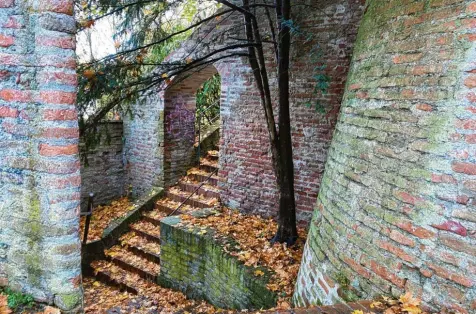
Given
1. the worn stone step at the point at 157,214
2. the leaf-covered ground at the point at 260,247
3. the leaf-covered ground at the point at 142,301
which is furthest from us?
the worn stone step at the point at 157,214

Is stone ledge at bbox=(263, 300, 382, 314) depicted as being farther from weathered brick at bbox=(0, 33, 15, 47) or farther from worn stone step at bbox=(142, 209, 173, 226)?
worn stone step at bbox=(142, 209, 173, 226)

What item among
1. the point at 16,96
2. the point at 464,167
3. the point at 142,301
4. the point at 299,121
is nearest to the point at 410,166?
the point at 464,167

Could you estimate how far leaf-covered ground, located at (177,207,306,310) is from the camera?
435cm

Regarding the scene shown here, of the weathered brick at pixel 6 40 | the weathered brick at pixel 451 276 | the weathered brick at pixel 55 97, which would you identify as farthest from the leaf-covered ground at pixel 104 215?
the weathered brick at pixel 451 276

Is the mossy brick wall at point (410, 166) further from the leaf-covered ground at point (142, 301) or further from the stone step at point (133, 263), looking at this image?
the stone step at point (133, 263)

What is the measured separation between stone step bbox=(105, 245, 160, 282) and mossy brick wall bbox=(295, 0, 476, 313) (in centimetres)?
417

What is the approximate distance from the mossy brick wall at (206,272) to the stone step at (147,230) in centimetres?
102

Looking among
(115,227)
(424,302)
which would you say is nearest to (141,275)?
(115,227)

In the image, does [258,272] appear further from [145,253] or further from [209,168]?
[209,168]

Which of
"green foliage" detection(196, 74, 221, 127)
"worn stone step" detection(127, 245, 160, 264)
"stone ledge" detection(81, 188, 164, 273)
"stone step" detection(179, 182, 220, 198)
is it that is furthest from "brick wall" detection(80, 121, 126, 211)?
"green foliage" detection(196, 74, 221, 127)

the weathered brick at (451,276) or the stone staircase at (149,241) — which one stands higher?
the weathered brick at (451,276)

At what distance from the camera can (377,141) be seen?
8.94 ft

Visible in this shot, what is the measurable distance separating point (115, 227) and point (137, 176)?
191 centimetres

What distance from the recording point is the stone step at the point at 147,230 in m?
7.35
